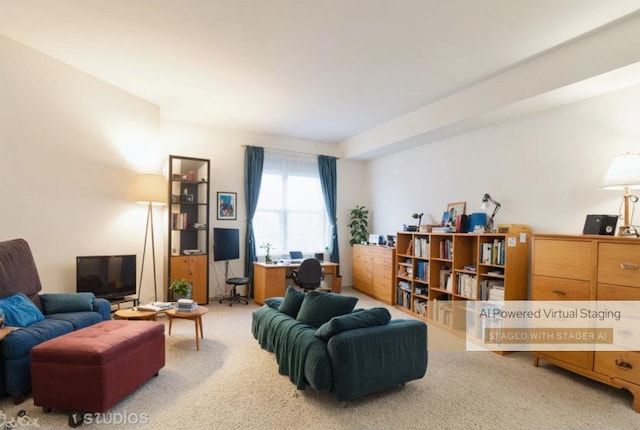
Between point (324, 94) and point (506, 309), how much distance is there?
136 inches

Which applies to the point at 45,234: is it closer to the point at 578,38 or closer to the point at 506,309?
the point at 506,309

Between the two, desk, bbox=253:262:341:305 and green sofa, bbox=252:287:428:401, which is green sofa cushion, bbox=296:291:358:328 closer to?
green sofa, bbox=252:287:428:401

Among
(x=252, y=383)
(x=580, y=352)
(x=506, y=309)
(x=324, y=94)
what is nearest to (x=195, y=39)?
(x=324, y=94)

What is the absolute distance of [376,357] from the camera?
2.39 meters

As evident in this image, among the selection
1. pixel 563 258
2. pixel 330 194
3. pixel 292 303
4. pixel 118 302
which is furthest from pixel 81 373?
pixel 330 194

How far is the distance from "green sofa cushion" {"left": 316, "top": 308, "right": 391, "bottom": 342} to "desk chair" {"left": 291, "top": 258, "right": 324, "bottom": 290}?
2515 millimetres

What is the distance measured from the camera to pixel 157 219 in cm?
489

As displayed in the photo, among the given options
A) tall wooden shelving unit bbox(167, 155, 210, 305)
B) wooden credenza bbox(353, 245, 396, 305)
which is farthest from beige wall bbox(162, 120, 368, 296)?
wooden credenza bbox(353, 245, 396, 305)

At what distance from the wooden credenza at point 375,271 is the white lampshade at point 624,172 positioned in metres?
3.04

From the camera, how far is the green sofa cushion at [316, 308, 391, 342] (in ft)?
7.77

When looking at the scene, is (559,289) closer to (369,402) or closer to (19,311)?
(369,402)

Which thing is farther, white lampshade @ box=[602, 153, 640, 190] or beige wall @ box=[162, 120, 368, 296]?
beige wall @ box=[162, 120, 368, 296]

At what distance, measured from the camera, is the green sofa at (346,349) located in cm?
229

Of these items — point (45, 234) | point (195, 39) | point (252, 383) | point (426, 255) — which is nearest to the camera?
point (252, 383)
